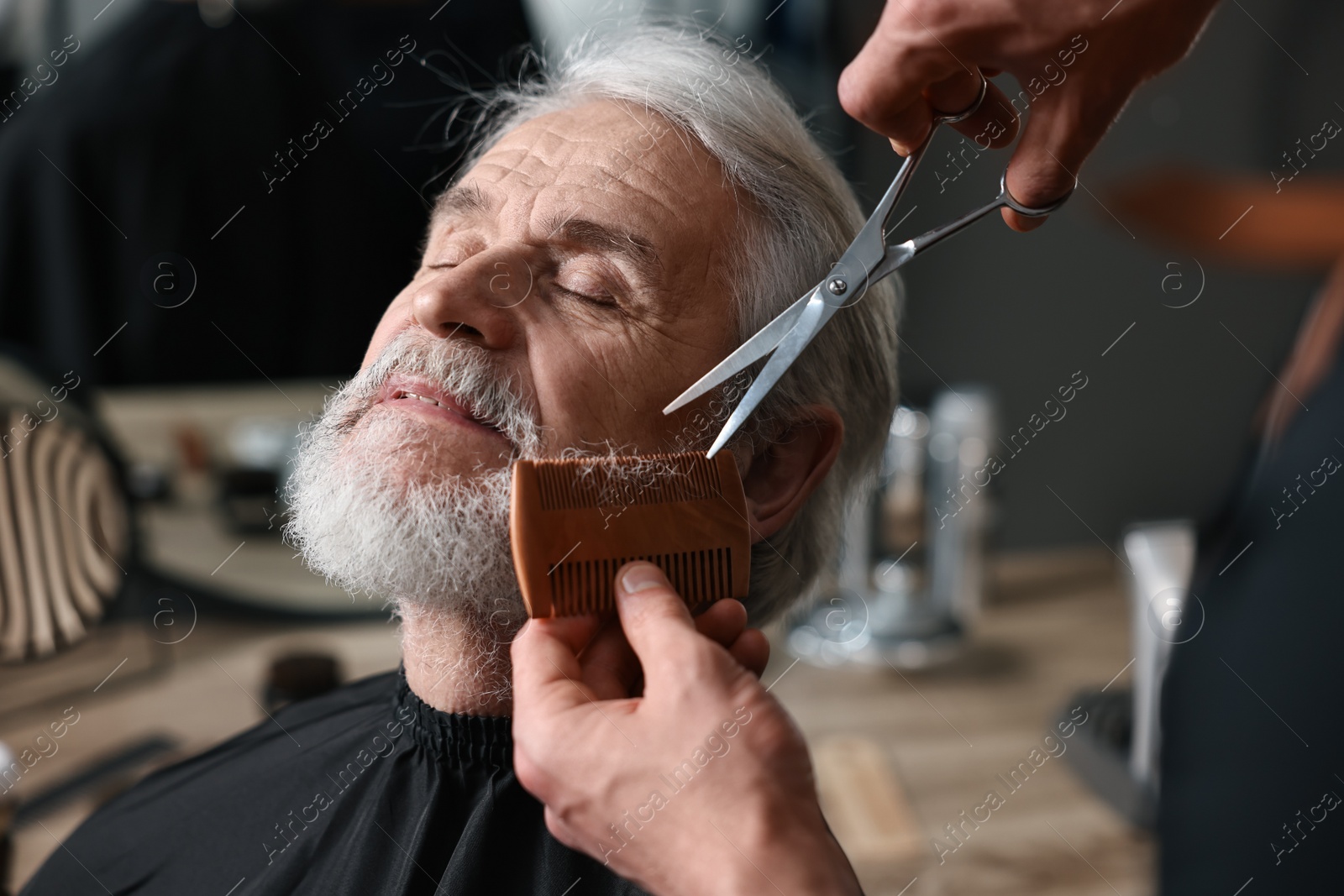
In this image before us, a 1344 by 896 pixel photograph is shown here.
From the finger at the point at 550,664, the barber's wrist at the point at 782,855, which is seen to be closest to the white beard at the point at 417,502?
the finger at the point at 550,664

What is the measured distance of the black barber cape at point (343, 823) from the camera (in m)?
1.09

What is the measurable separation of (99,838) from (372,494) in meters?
0.69

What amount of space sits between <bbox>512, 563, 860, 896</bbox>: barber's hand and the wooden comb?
0.38ft

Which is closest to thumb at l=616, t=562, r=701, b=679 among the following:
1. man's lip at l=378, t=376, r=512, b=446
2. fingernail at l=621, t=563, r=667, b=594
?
fingernail at l=621, t=563, r=667, b=594

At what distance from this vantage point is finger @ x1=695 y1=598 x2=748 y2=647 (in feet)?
2.95

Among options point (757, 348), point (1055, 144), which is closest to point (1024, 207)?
point (1055, 144)

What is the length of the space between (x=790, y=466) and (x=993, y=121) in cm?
46

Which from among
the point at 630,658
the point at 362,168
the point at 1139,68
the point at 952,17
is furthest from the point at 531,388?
the point at 362,168

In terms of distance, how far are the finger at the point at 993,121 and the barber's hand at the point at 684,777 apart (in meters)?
0.63

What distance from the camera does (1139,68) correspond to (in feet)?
3.06

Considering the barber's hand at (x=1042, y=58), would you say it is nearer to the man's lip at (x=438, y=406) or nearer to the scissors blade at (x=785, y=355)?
the scissors blade at (x=785, y=355)

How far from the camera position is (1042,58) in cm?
93

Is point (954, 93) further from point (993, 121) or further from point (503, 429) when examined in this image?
point (503, 429)

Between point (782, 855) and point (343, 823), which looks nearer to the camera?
point (782, 855)
